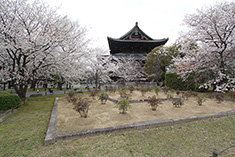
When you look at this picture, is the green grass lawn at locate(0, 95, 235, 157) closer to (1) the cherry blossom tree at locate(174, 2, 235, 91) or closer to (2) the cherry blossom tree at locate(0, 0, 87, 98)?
(2) the cherry blossom tree at locate(0, 0, 87, 98)

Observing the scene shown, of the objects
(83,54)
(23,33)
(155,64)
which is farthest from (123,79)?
(23,33)

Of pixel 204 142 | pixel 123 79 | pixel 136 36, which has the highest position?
pixel 136 36

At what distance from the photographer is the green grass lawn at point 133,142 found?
287 cm

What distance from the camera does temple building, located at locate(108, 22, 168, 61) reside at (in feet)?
84.5

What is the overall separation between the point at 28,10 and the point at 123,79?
59.4 feet

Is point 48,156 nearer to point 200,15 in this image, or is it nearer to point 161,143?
point 161,143

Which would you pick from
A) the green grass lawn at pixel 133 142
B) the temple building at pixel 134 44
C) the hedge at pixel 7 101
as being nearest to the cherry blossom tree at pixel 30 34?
the hedge at pixel 7 101

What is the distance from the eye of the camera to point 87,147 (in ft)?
9.98

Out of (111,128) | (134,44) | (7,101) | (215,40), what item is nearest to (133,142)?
(111,128)

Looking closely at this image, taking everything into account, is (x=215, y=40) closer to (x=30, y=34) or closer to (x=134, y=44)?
(x=30, y=34)

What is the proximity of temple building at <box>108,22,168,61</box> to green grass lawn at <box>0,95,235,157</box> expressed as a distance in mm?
22888

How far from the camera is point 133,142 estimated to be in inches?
128

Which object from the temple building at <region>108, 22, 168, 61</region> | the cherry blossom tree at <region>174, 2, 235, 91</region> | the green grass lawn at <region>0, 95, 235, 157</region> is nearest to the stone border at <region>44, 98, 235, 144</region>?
the green grass lawn at <region>0, 95, 235, 157</region>

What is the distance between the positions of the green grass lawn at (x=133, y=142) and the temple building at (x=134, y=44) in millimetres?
22888
